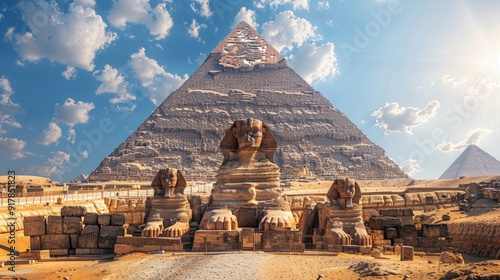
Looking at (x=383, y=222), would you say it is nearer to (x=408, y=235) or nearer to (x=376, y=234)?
(x=376, y=234)

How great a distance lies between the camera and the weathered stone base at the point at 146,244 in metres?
8.95

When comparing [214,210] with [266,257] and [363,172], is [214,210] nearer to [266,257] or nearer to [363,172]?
[266,257]

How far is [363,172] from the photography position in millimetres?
136250

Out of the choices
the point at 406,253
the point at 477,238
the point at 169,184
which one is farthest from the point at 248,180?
the point at 477,238

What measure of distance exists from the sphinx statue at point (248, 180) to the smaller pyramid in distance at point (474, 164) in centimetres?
11269

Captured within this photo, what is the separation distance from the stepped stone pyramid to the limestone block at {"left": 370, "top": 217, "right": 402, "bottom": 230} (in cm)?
11569

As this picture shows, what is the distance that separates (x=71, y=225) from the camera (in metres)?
9.79

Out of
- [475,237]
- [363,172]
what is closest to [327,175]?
[363,172]

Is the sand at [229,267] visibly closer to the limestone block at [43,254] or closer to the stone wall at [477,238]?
the limestone block at [43,254]

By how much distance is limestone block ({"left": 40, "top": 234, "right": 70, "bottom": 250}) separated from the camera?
971 centimetres

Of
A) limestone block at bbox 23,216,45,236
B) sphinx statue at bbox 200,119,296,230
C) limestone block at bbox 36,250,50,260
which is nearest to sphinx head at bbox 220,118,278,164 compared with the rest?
sphinx statue at bbox 200,119,296,230

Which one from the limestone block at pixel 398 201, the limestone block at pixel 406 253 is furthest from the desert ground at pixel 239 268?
the limestone block at pixel 398 201

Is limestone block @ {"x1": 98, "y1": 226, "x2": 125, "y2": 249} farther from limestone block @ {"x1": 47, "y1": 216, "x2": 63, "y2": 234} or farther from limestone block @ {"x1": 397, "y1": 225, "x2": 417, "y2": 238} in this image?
limestone block @ {"x1": 397, "y1": 225, "x2": 417, "y2": 238}

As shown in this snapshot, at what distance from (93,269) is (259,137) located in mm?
4342
